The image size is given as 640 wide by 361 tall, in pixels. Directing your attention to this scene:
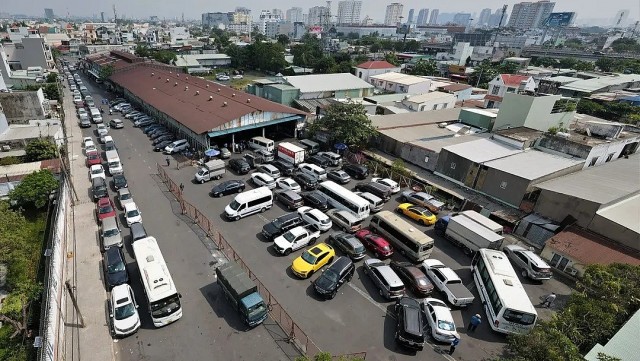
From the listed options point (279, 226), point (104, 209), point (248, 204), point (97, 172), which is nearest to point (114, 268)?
point (104, 209)

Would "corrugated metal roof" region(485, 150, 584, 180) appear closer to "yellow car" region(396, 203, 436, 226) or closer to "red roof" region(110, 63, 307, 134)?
"yellow car" region(396, 203, 436, 226)

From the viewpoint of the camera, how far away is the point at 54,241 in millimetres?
18641

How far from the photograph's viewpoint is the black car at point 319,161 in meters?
35.5

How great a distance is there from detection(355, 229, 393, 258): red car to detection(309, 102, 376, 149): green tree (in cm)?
1612

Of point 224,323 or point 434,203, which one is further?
point 434,203

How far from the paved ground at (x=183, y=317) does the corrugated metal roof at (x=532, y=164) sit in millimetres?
23664

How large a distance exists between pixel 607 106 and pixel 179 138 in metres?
75.2

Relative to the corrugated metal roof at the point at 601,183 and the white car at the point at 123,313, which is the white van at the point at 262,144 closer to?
the white car at the point at 123,313

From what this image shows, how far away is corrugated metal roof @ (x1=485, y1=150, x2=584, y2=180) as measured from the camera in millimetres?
26950

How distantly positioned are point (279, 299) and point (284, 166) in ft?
58.1

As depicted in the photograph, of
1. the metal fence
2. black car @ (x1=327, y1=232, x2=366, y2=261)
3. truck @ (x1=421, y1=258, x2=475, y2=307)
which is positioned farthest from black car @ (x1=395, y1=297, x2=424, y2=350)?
black car @ (x1=327, y1=232, x2=366, y2=261)

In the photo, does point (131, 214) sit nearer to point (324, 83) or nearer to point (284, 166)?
point (284, 166)

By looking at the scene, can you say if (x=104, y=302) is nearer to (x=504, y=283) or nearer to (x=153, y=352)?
(x=153, y=352)

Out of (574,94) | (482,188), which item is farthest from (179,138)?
(574,94)
